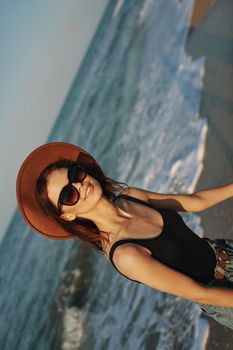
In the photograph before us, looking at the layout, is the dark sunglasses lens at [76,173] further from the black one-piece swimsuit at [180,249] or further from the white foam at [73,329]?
the white foam at [73,329]

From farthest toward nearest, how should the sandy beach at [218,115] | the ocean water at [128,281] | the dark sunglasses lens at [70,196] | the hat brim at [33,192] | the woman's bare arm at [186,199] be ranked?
the ocean water at [128,281]
the sandy beach at [218,115]
the woman's bare arm at [186,199]
the hat brim at [33,192]
the dark sunglasses lens at [70,196]

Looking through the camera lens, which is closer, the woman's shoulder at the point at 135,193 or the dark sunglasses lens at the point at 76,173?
the dark sunglasses lens at the point at 76,173

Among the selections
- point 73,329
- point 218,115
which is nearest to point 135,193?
point 218,115

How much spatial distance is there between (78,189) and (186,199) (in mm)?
766

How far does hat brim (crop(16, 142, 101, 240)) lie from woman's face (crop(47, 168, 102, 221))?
10cm

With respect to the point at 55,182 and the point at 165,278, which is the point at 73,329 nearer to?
the point at 55,182

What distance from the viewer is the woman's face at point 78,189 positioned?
256 centimetres

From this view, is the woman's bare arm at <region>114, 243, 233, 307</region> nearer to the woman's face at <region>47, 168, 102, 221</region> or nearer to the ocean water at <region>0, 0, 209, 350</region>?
the woman's face at <region>47, 168, 102, 221</region>

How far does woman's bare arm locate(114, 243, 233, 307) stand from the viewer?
2115 mm

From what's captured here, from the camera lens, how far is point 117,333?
792 cm

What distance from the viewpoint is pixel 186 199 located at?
282cm

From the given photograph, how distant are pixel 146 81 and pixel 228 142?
1427 centimetres

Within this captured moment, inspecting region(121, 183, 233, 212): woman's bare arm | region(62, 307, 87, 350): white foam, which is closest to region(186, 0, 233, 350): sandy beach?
region(121, 183, 233, 212): woman's bare arm

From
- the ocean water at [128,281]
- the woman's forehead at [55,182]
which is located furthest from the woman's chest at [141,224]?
the ocean water at [128,281]
